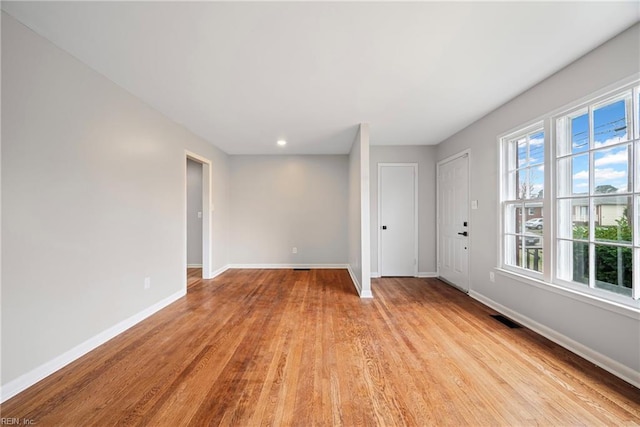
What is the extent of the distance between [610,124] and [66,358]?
184 inches

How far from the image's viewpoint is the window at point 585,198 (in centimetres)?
187

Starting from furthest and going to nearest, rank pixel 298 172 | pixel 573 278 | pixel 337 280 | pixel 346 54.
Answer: pixel 298 172 < pixel 337 280 < pixel 573 278 < pixel 346 54

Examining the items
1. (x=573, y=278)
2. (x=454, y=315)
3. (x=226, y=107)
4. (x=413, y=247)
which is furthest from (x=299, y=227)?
(x=573, y=278)

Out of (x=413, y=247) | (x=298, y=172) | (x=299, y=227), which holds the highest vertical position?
(x=298, y=172)

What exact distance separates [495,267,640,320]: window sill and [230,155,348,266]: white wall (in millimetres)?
3319

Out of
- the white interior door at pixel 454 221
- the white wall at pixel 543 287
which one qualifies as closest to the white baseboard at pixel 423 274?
the white interior door at pixel 454 221

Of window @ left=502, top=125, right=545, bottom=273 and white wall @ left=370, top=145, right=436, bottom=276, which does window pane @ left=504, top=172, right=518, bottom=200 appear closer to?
window @ left=502, top=125, right=545, bottom=273

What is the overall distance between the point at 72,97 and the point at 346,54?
225 centimetres

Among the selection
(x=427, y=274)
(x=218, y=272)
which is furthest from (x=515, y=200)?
(x=218, y=272)

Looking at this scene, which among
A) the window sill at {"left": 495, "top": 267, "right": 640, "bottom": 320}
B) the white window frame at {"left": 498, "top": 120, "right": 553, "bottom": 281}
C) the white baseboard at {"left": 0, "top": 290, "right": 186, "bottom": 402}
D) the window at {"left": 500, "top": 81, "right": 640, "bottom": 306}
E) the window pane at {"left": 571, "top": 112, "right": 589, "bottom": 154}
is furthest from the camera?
the white window frame at {"left": 498, "top": 120, "right": 553, "bottom": 281}

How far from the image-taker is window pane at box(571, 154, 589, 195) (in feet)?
7.11

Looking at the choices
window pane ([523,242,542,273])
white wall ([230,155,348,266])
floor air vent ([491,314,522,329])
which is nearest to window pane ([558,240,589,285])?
window pane ([523,242,542,273])

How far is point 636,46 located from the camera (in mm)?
1733

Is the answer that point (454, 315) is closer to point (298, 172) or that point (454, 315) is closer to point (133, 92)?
point (298, 172)
